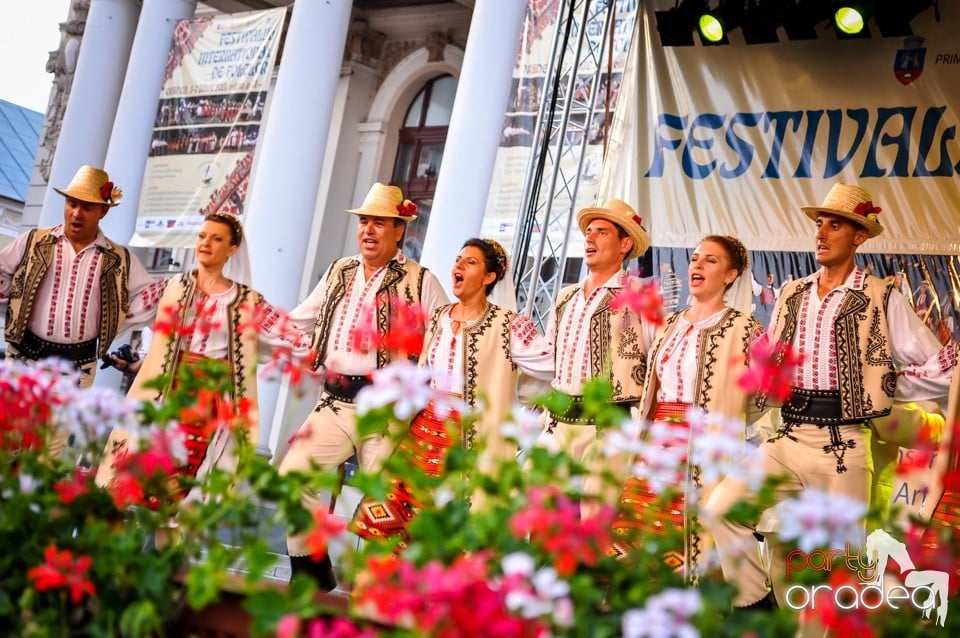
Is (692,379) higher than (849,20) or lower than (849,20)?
lower

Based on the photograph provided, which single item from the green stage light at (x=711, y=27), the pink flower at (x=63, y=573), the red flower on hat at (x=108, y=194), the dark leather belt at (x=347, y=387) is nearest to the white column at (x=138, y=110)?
the red flower on hat at (x=108, y=194)

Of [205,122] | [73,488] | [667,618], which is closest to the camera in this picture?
[667,618]

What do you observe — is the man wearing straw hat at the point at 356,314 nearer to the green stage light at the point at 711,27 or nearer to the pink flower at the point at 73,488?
the pink flower at the point at 73,488

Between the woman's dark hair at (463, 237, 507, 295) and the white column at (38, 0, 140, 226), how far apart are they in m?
7.86

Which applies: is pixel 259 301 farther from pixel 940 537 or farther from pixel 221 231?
pixel 940 537

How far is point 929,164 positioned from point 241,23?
638 cm

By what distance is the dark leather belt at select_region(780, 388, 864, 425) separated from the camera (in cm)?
463

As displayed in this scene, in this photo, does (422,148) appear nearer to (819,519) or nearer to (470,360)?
(470,360)

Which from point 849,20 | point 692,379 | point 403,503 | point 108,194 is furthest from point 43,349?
point 849,20

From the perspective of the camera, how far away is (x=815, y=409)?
15.4 feet

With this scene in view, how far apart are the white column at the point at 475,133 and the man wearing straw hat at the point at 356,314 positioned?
71.9 inches

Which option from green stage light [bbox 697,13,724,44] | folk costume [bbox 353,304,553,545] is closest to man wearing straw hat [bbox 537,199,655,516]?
folk costume [bbox 353,304,553,545]

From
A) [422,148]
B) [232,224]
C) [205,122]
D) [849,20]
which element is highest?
[422,148]

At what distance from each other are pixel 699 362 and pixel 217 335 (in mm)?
2071
